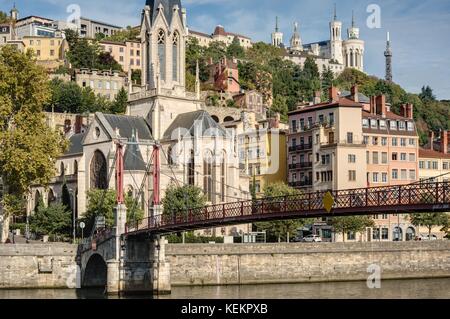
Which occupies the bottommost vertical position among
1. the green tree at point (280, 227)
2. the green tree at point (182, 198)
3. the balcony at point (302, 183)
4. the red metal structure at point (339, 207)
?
the green tree at point (280, 227)

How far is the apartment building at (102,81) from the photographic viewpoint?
464 feet

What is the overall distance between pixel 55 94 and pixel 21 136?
6413 centimetres

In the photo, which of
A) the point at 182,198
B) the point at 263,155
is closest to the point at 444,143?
the point at 263,155

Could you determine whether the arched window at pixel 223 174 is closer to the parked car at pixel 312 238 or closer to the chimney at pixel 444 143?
the parked car at pixel 312 238

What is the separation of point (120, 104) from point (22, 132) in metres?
63.2

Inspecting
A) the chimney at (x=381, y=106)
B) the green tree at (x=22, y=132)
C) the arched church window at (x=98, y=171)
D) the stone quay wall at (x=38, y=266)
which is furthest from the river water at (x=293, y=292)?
the chimney at (x=381, y=106)

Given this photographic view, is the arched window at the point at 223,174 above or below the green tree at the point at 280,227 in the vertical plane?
above

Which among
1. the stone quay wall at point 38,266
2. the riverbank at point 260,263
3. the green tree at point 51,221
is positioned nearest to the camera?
the stone quay wall at point 38,266

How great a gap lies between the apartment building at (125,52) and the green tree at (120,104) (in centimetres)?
2834

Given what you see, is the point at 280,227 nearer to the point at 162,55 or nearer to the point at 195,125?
the point at 195,125

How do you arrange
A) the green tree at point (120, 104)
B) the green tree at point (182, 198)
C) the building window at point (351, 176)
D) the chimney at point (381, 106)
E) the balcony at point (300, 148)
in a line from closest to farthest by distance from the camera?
1. the green tree at point (182, 198)
2. the building window at point (351, 176)
3. the balcony at point (300, 148)
4. the chimney at point (381, 106)
5. the green tree at point (120, 104)

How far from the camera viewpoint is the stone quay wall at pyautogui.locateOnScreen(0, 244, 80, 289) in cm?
6331

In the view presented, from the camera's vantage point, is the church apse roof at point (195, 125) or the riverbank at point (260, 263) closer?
the riverbank at point (260, 263)
